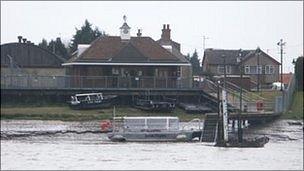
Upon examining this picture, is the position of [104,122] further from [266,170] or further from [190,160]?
[266,170]

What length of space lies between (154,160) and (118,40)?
1664 inches

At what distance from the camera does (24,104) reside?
70.0 m

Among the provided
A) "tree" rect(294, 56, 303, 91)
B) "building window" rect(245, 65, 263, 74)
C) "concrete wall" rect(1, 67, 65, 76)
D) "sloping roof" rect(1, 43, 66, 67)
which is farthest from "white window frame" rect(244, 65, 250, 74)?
"concrete wall" rect(1, 67, 65, 76)

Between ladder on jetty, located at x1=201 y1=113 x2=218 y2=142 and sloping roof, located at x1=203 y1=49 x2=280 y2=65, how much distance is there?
49.1 metres

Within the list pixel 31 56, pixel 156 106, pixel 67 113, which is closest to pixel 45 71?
pixel 31 56

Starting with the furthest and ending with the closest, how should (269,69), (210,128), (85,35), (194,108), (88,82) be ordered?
(85,35), (269,69), (88,82), (194,108), (210,128)

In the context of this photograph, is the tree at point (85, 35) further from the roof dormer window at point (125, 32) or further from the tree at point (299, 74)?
the tree at point (299, 74)

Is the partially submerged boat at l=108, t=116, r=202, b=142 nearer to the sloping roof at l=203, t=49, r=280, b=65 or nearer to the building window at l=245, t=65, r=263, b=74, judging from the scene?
the building window at l=245, t=65, r=263, b=74

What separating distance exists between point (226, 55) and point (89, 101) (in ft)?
146

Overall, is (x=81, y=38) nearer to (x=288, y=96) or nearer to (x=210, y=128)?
(x=288, y=96)

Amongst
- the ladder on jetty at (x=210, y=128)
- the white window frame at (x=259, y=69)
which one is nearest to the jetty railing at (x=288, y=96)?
the ladder on jetty at (x=210, y=128)

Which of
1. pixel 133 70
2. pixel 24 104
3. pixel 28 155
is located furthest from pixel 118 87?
pixel 28 155

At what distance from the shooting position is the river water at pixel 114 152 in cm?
3966

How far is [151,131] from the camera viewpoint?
5675 centimetres
